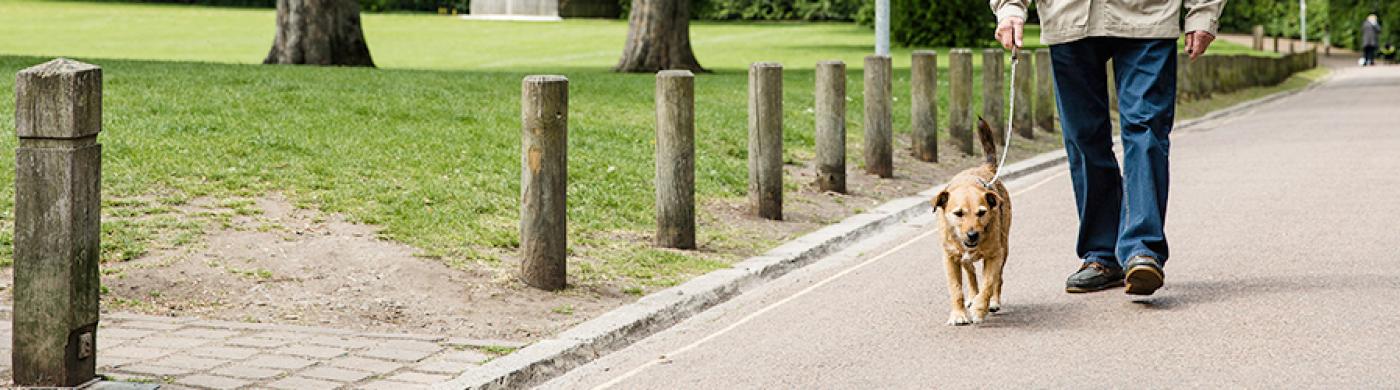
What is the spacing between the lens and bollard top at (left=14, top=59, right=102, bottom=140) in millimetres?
5453

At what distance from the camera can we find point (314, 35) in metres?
24.6

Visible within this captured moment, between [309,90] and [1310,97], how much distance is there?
62.7 ft

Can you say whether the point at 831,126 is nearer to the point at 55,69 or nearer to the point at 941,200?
the point at 941,200

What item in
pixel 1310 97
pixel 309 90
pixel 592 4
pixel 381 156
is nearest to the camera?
pixel 381 156

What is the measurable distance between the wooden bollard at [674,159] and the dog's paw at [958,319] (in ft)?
8.36

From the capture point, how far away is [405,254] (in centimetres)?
844

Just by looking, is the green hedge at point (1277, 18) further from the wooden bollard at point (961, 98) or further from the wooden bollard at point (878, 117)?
the wooden bollard at point (878, 117)

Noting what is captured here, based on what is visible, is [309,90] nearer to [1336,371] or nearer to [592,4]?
[1336,371]

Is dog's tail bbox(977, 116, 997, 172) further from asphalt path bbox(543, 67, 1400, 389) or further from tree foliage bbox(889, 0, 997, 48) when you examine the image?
tree foliage bbox(889, 0, 997, 48)

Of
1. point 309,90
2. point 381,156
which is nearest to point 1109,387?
point 381,156

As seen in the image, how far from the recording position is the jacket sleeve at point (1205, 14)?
7.26m

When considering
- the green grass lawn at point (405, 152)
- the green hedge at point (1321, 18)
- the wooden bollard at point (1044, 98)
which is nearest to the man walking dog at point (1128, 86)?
the green grass lawn at point (405, 152)

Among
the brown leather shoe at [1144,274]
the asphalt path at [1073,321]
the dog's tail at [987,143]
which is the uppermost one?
the dog's tail at [987,143]

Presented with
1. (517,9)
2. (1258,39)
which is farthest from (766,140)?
(517,9)
